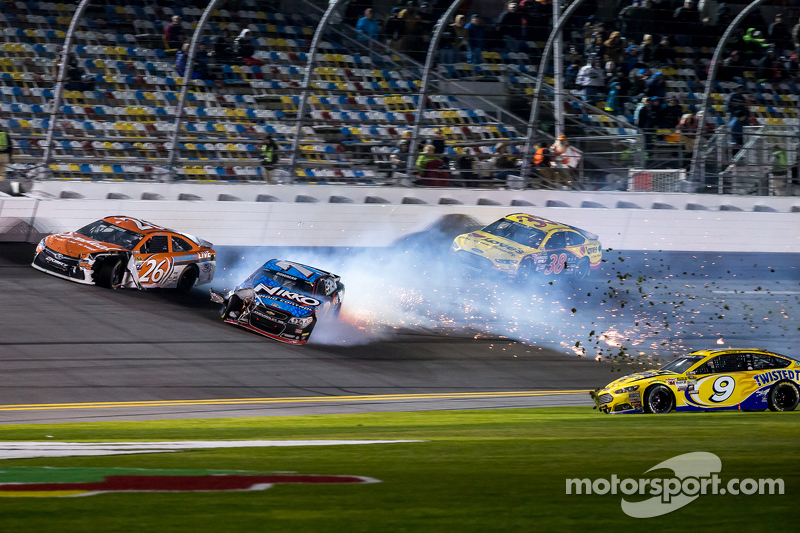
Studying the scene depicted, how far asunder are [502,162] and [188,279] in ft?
21.2

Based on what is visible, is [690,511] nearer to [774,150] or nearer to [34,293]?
[34,293]

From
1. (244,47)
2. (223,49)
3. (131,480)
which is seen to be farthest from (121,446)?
(244,47)

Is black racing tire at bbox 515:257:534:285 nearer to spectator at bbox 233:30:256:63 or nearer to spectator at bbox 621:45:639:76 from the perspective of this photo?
spectator at bbox 621:45:639:76

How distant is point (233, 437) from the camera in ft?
27.0

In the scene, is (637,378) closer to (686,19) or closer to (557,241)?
(557,241)

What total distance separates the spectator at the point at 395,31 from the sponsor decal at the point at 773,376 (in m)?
10.9

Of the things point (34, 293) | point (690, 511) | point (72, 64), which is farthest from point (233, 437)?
point (72, 64)

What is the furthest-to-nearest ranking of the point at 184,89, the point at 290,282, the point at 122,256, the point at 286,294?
the point at 184,89 < the point at 122,256 < the point at 290,282 < the point at 286,294

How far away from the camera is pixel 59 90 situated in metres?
15.8

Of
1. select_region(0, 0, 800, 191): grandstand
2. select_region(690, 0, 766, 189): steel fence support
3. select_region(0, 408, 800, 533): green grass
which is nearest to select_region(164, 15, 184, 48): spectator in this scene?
select_region(0, 0, 800, 191): grandstand

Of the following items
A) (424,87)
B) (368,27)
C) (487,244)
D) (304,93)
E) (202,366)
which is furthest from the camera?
(368,27)

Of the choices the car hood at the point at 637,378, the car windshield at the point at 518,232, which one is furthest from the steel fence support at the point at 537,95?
the car hood at the point at 637,378

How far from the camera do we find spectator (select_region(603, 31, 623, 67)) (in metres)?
19.8

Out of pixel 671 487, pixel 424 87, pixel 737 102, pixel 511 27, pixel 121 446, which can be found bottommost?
pixel 121 446
